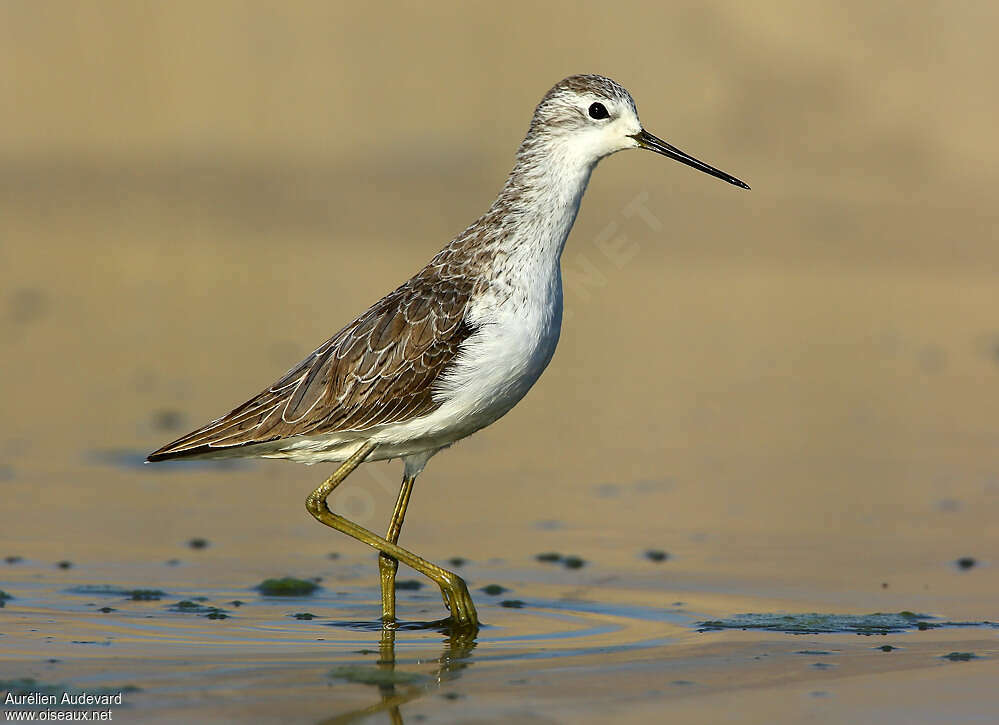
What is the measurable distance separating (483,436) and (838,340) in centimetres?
650

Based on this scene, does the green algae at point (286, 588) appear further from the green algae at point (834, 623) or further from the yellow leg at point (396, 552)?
the green algae at point (834, 623)

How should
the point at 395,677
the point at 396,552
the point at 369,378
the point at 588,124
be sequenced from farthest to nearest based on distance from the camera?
the point at 588,124 < the point at 396,552 < the point at 369,378 < the point at 395,677

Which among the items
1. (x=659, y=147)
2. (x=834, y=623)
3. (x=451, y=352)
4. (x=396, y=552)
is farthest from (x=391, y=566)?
(x=659, y=147)

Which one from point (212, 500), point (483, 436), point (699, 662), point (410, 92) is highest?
point (410, 92)

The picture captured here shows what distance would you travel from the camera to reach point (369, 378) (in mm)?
8875

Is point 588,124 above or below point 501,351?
above

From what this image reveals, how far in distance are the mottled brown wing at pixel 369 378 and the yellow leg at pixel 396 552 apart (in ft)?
0.96

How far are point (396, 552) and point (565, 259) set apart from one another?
1523 centimetres

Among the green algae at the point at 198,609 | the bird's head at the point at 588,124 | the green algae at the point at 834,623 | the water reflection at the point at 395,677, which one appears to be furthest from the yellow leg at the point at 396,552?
the bird's head at the point at 588,124

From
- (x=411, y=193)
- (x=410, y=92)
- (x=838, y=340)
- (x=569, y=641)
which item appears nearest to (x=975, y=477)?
(x=569, y=641)

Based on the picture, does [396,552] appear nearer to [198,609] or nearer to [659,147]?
[198,609]

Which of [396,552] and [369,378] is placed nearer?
[369,378]

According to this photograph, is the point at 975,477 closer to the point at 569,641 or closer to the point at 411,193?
the point at 569,641

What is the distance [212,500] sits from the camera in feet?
38.2
